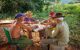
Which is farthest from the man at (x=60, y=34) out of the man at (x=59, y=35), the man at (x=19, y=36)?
the man at (x=19, y=36)

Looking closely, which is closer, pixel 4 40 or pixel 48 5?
pixel 4 40

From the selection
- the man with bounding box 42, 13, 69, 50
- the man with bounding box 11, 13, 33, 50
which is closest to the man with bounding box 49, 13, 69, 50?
the man with bounding box 42, 13, 69, 50

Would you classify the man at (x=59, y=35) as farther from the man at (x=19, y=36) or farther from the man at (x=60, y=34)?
the man at (x=19, y=36)

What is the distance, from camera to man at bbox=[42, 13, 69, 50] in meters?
3.80

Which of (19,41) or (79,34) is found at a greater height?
(19,41)

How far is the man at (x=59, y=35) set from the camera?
149 inches

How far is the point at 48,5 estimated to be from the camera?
355 inches

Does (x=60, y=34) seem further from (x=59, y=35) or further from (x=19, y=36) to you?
(x=19, y=36)

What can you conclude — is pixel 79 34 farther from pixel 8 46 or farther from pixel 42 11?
pixel 42 11

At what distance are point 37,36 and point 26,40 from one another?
66 centimetres

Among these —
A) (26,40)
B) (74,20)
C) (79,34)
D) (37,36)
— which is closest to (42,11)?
(74,20)

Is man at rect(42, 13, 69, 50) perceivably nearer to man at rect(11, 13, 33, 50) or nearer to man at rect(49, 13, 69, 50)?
man at rect(49, 13, 69, 50)

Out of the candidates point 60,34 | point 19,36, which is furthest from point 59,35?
point 19,36

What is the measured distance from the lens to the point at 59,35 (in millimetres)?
3885
